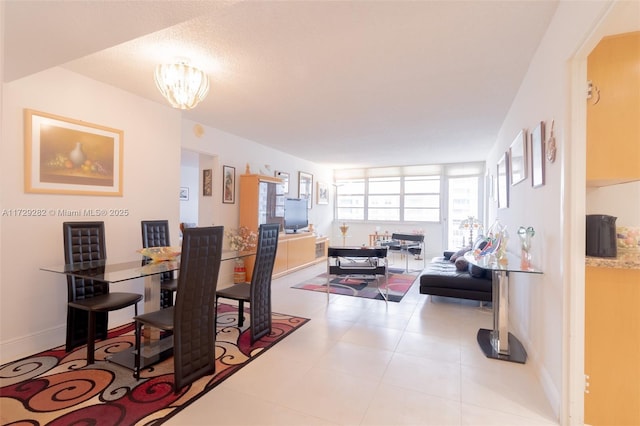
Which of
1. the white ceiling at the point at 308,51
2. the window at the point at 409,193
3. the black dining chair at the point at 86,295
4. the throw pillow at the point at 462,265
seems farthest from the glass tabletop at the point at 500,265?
the window at the point at 409,193

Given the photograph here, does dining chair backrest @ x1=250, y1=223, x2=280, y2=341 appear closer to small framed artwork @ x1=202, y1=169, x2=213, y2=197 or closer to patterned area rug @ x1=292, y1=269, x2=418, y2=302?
patterned area rug @ x1=292, y1=269, x2=418, y2=302

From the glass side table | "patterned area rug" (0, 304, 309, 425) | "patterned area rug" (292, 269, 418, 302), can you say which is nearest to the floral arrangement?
"patterned area rug" (292, 269, 418, 302)

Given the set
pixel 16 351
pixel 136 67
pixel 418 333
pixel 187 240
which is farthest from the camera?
pixel 418 333

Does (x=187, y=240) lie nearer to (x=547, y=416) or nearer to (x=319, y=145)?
(x=547, y=416)

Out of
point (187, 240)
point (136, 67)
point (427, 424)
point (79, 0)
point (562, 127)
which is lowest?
point (427, 424)

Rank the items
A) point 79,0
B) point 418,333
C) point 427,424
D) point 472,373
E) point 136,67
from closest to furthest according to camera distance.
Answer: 1. point 79,0
2. point 427,424
3. point 472,373
4. point 136,67
5. point 418,333

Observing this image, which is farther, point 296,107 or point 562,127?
point 296,107

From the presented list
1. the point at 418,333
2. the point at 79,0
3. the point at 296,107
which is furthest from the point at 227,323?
the point at 79,0

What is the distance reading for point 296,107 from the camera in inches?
153

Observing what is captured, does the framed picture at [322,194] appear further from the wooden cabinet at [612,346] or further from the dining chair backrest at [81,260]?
the wooden cabinet at [612,346]

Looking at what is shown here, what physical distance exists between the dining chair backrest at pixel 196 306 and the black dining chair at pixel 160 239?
111 centimetres

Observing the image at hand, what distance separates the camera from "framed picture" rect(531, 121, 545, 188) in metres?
2.29

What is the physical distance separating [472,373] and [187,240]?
7.64 feet

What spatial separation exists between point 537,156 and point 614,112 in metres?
0.60
